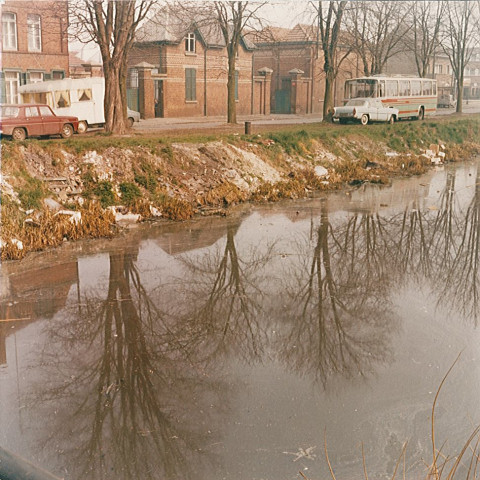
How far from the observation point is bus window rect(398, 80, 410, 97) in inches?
1299

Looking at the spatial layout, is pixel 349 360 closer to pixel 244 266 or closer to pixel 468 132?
pixel 244 266

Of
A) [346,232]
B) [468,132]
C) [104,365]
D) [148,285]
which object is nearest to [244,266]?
[148,285]

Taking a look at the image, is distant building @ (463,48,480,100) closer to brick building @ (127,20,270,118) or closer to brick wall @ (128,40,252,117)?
brick building @ (127,20,270,118)

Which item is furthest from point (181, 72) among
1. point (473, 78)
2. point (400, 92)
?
point (473, 78)


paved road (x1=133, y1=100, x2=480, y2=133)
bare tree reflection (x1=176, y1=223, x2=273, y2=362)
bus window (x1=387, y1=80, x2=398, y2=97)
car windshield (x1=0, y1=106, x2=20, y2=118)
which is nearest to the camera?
bare tree reflection (x1=176, y1=223, x2=273, y2=362)

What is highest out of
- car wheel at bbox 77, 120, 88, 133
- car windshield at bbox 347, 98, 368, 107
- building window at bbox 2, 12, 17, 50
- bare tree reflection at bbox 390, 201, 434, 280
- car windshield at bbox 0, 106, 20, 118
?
building window at bbox 2, 12, 17, 50

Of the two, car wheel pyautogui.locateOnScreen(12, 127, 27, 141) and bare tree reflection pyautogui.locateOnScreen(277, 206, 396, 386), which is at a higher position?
car wheel pyautogui.locateOnScreen(12, 127, 27, 141)

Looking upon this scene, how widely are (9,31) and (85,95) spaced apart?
6.03m

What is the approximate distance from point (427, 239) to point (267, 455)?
8891 millimetres

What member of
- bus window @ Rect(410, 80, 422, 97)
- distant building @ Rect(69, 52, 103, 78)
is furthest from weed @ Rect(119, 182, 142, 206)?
bus window @ Rect(410, 80, 422, 97)

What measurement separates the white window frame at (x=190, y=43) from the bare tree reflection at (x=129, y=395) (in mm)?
27984

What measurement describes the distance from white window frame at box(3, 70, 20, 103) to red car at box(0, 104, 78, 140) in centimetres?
986

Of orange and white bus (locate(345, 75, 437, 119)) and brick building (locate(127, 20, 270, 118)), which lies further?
brick building (locate(127, 20, 270, 118))

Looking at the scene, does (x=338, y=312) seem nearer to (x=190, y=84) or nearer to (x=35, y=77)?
(x=35, y=77)
